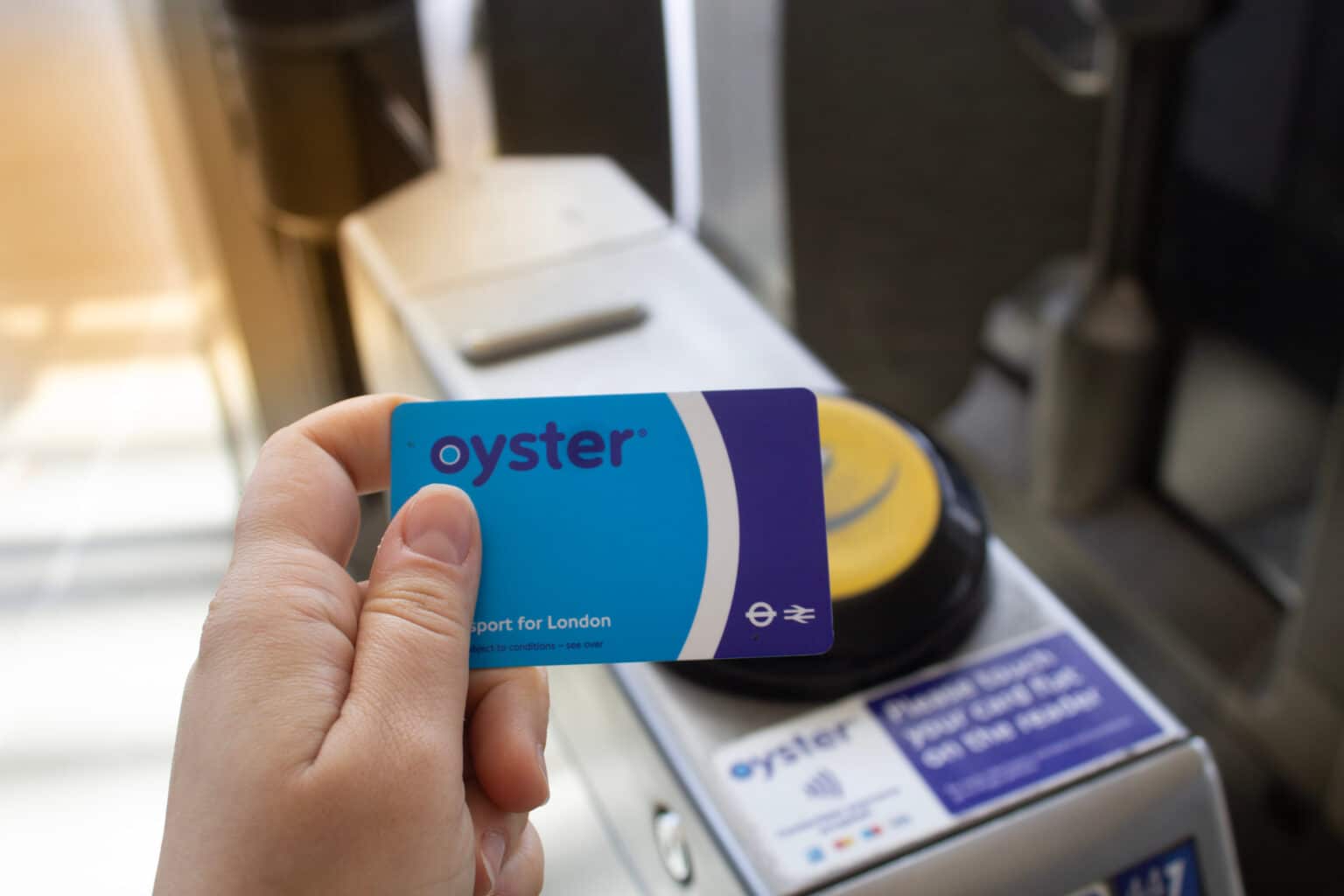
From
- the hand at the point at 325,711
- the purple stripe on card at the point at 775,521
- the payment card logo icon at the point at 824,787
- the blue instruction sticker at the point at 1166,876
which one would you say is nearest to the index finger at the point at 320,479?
the hand at the point at 325,711

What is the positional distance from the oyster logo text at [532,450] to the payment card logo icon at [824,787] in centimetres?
21

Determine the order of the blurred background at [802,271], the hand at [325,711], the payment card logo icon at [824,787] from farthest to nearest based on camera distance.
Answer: the blurred background at [802,271] → the payment card logo icon at [824,787] → the hand at [325,711]

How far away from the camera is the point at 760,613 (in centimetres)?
41

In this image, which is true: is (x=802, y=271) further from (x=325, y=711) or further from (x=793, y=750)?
(x=325, y=711)

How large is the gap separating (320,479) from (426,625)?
8 cm

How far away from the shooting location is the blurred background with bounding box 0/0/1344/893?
1030 millimetres

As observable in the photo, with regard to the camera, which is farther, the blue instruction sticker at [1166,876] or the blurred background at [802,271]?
the blurred background at [802,271]

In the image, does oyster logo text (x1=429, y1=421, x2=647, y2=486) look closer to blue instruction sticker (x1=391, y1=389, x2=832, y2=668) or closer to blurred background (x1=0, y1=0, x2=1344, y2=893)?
blue instruction sticker (x1=391, y1=389, x2=832, y2=668)

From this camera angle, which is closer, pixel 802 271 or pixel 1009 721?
pixel 1009 721

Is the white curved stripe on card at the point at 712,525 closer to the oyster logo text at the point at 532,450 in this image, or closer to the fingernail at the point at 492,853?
the oyster logo text at the point at 532,450

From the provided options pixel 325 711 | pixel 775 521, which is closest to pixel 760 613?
pixel 775 521

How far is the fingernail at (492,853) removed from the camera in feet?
1.55

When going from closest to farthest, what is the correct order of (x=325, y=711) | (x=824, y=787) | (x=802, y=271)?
(x=325, y=711) < (x=824, y=787) < (x=802, y=271)

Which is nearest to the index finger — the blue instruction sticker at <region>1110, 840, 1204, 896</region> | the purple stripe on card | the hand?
the hand
